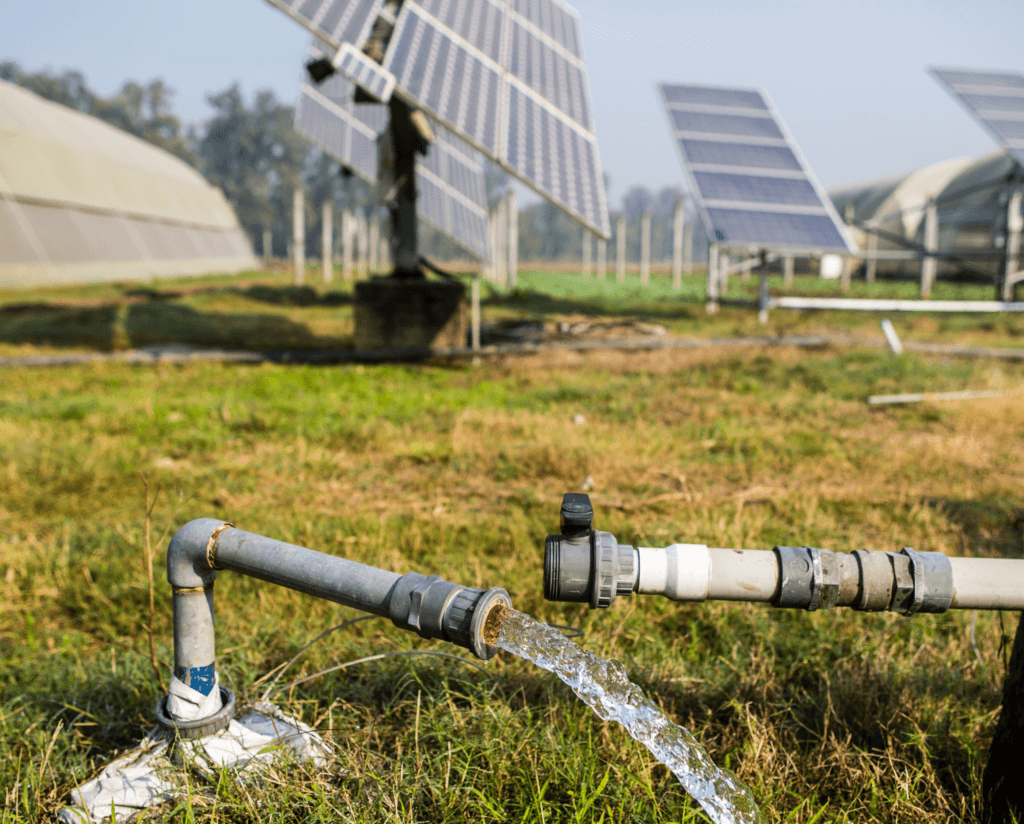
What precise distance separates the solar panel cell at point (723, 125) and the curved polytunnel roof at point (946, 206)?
4.24 metres

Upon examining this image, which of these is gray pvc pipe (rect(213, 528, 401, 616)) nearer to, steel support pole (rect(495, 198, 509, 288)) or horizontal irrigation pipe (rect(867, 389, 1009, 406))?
horizontal irrigation pipe (rect(867, 389, 1009, 406))

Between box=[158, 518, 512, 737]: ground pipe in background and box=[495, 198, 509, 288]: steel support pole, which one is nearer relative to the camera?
box=[158, 518, 512, 737]: ground pipe in background

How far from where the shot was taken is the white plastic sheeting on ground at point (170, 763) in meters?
1.56

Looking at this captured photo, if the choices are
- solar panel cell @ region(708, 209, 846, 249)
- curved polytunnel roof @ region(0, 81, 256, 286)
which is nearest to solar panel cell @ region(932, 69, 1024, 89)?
solar panel cell @ region(708, 209, 846, 249)

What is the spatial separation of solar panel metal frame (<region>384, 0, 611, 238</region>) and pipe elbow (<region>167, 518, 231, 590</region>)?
5.58 metres

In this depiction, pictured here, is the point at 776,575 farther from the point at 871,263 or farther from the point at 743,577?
the point at 871,263

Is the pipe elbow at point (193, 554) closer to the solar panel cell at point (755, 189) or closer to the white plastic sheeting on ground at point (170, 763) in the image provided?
the white plastic sheeting on ground at point (170, 763)

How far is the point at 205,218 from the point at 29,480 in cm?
2932

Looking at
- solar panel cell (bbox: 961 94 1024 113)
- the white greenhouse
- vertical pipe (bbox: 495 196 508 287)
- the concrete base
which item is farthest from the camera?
vertical pipe (bbox: 495 196 508 287)

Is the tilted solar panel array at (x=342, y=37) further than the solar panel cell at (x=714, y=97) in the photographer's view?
No

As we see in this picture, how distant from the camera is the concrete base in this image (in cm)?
877

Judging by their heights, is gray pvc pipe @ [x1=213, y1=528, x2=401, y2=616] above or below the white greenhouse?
below

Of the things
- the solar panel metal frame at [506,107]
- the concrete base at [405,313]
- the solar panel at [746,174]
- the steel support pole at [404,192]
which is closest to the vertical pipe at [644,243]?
the solar panel at [746,174]

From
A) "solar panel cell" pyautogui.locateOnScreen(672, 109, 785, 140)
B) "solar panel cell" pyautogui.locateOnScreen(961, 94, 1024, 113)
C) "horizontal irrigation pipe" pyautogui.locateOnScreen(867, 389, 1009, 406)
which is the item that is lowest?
"horizontal irrigation pipe" pyautogui.locateOnScreen(867, 389, 1009, 406)
